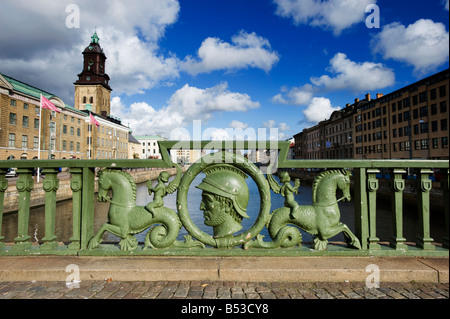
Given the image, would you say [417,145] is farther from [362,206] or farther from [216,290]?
[216,290]

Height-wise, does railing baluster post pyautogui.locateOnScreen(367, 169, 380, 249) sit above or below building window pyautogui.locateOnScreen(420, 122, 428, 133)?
below

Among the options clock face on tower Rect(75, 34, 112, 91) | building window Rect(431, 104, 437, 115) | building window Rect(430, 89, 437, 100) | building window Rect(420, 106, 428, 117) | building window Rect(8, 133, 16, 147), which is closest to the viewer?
building window Rect(8, 133, 16, 147)

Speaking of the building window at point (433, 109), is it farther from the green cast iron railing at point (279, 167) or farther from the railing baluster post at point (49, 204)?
the railing baluster post at point (49, 204)

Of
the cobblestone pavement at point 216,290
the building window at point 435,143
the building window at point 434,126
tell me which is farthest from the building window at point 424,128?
the cobblestone pavement at point 216,290

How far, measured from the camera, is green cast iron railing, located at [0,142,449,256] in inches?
127

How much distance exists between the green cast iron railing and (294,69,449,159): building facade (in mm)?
27684

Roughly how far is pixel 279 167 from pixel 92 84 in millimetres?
84650

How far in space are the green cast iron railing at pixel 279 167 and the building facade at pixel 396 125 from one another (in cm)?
2768

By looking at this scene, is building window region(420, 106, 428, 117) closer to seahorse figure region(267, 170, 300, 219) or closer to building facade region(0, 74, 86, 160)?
seahorse figure region(267, 170, 300, 219)

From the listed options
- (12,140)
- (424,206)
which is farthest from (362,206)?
(12,140)

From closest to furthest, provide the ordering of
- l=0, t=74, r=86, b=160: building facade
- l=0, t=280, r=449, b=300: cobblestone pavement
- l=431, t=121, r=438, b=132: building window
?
l=0, t=280, r=449, b=300: cobblestone pavement → l=0, t=74, r=86, b=160: building facade → l=431, t=121, r=438, b=132: building window

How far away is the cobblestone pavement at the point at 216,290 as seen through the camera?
258cm

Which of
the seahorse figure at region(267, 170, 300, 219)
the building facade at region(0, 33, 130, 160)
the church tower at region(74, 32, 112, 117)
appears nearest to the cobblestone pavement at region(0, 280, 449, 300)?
the seahorse figure at region(267, 170, 300, 219)
